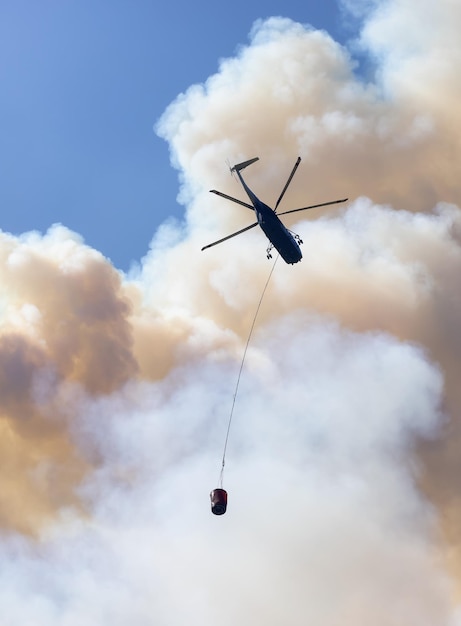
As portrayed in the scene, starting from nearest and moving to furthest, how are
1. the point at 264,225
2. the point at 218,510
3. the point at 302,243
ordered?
the point at 218,510
the point at 264,225
the point at 302,243

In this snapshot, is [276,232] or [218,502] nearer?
[218,502]

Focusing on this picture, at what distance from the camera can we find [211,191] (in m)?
90.4

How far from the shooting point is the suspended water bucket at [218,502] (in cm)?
8575

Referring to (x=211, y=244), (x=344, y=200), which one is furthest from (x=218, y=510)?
(x=344, y=200)

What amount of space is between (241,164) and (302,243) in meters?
14.6

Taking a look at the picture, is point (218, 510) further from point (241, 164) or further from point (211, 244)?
point (241, 164)

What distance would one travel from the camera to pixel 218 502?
85875 millimetres

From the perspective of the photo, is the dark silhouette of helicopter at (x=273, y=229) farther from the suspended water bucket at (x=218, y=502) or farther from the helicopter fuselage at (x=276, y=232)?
the suspended water bucket at (x=218, y=502)

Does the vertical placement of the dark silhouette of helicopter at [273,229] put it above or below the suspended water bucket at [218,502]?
above

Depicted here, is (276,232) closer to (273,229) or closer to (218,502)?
(273,229)

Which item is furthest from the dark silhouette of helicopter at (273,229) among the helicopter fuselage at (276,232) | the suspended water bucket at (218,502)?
the suspended water bucket at (218,502)

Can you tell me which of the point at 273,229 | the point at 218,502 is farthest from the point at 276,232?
the point at 218,502

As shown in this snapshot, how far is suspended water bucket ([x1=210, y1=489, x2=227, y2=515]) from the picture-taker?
281 feet

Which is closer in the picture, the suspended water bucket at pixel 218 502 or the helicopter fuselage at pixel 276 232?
the suspended water bucket at pixel 218 502
